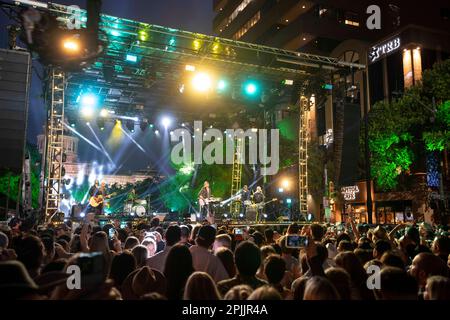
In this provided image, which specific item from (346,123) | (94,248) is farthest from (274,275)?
(346,123)

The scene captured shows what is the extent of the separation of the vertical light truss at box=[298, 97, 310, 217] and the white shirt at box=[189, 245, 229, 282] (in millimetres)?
14167

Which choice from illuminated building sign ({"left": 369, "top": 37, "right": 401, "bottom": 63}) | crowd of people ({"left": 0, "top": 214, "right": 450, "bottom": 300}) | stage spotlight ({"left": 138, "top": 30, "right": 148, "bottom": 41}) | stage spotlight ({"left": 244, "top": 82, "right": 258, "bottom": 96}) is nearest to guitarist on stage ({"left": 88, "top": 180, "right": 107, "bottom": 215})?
stage spotlight ({"left": 138, "top": 30, "right": 148, "bottom": 41})

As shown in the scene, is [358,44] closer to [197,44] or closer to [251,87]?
[251,87]

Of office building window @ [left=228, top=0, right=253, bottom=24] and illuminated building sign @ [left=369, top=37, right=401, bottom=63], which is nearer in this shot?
illuminated building sign @ [left=369, top=37, right=401, bottom=63]

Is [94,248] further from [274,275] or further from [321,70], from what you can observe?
[321,70]

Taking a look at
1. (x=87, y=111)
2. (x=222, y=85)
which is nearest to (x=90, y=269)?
(x=222, y=85)

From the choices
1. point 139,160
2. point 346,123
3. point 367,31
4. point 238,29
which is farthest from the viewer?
point 238,29

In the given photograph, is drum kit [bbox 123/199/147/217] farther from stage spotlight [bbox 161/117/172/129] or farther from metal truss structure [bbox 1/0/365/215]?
stage spotlight [bbox 161/117/172/129]

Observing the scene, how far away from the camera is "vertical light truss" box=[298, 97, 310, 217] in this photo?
1828cm

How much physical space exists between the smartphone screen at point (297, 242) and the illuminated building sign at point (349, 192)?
23.8 metres

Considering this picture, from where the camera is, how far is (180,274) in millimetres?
3730

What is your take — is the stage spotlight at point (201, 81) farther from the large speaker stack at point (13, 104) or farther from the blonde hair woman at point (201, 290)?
the blonde hair woman at point (201, 290)
